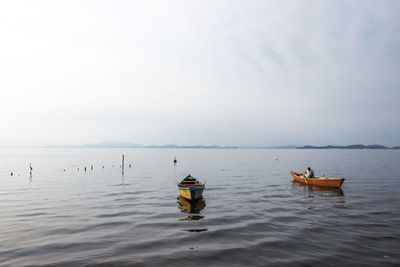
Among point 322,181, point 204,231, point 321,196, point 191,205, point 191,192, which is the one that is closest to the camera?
point 204,231

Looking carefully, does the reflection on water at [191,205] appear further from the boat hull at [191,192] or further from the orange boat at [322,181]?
the orange boat at [322,181]

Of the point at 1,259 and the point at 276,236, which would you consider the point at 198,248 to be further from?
the point at 1,259

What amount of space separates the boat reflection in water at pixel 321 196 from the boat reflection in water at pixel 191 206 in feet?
37.2

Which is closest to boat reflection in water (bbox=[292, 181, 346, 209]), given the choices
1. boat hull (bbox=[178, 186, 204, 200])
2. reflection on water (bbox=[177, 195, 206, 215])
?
reflection on water (bbox=[177, 195, 206, 215])

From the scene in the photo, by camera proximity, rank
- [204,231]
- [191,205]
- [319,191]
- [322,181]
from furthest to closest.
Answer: [322,181] < [319,191] < [191,205] < [204,231]

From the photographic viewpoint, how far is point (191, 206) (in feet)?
A: 83.4

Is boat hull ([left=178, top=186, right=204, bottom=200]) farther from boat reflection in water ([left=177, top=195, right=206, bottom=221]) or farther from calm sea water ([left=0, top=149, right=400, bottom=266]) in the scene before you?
calm sea water ([left=0, top=149, right=400, bottom=266])

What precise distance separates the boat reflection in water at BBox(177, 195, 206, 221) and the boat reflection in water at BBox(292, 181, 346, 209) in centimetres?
1133

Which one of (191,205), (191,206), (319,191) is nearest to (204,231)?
(191,206)

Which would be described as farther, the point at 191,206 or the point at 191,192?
the point at 191,192

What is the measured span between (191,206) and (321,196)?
670 inches

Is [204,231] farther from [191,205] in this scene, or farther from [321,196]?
[321,196]

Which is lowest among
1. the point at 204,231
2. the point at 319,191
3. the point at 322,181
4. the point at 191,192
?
the point at 319,191

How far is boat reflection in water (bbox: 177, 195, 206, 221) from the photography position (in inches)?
830
